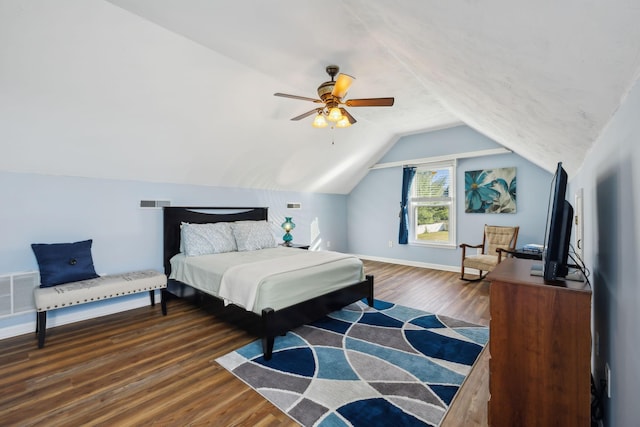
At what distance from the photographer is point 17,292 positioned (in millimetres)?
2816

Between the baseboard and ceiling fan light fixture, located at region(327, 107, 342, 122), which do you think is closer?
ceiling fan light fixture, located at region(327, 107, 342, 122)

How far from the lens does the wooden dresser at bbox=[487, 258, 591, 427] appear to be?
1313mm

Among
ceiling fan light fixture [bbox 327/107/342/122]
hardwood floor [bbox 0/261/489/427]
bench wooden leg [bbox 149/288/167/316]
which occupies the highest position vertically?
ceiling fan light fixture [bbox 327/107/342/122]

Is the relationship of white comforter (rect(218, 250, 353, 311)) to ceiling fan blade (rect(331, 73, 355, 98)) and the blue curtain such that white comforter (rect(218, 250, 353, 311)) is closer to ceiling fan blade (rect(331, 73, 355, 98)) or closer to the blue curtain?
ceiling fan blade (rect(331, 73, 355, 98))

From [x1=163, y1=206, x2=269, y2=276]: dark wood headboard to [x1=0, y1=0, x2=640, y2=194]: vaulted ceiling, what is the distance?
0.43 metres

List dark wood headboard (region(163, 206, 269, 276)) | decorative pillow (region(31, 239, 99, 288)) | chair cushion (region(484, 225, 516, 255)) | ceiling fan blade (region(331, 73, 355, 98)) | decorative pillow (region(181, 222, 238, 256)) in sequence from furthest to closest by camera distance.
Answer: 1. chair cushion (region(484, 225, 516, 255))
2. dark wood headboard (region(163, 206, 269, 276))
3. decorative pillow (region(181, 222, 238, 256))
4. decorative pillow (region(31, 239, 99, 288))
5. ceiling fan blade (region(331, 73, 355, 98))

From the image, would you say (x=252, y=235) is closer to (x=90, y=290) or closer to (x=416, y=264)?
(x=90, y=290)

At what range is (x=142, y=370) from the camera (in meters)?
2.24

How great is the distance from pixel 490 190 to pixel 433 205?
3.50 ft

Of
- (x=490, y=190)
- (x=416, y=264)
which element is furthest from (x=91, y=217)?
(x=490, y=190)

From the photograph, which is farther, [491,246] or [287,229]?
[287,229]

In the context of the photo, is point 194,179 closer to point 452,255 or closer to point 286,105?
point 286,105

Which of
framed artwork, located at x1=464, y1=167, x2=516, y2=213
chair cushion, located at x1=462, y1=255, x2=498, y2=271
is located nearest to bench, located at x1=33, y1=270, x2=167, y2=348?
chair cushion, located at x1=462, y1=255, x2=498, y2=271

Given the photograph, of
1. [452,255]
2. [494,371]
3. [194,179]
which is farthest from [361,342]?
[452,255]
